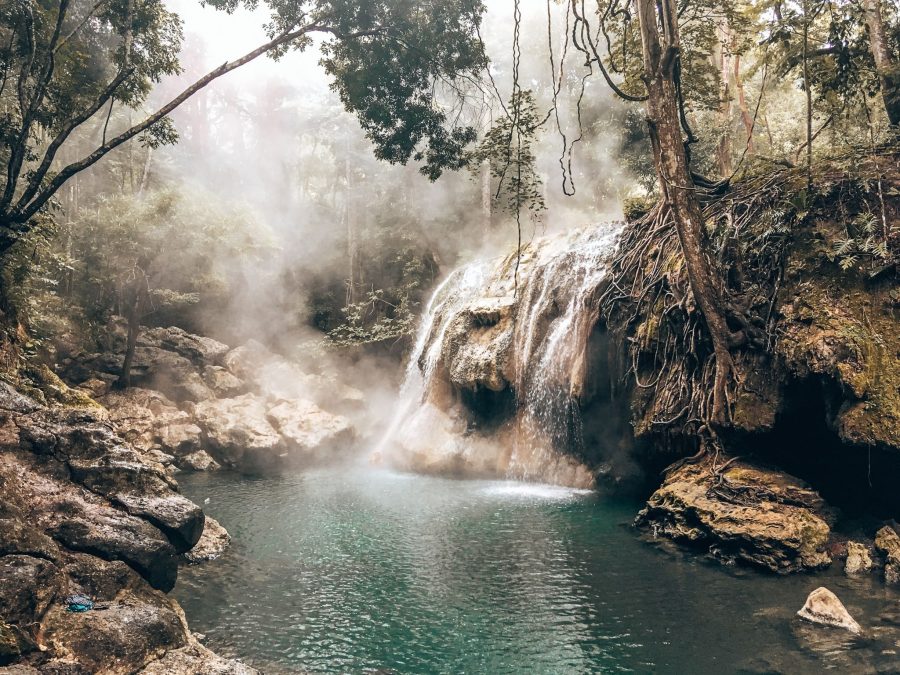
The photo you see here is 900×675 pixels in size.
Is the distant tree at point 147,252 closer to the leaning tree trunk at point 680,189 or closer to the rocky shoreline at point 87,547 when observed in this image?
the rocky shoreline at point 87,547

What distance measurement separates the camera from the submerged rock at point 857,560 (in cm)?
811

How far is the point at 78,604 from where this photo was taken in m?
5.30

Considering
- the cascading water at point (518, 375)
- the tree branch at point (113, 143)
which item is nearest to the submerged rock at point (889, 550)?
the cascading water at point (518, 375)

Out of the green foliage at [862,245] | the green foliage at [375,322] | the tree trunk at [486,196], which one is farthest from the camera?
the tree trunk at [486,196]

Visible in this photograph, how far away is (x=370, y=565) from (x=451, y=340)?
9.91 m

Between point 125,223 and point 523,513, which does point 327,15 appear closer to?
point 523,513

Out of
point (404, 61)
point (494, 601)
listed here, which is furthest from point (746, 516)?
point (404, 61)

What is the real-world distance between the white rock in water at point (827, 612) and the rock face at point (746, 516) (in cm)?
143

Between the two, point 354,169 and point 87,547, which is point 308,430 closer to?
point 87,547

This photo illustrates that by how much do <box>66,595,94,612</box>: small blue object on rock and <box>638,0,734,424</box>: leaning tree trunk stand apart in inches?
402

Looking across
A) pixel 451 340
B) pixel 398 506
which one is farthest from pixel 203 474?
pixel 451 340

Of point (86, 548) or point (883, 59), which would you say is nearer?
point (86, 548)

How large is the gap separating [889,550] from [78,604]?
34.9 ft

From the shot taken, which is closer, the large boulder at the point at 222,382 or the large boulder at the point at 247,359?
the large boulder at the point at 222,382
